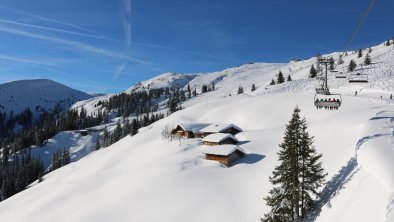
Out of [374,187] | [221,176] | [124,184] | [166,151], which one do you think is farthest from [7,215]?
[374,187]

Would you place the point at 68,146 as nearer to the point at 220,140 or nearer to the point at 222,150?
the point at 220,140

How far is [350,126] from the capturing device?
55.0 m

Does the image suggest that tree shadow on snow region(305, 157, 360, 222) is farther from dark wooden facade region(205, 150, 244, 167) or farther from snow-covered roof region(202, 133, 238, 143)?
snow-covered roof region(202, 133, 238, 143)

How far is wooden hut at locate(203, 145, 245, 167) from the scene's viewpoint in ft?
191

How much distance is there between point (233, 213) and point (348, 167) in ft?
45.0

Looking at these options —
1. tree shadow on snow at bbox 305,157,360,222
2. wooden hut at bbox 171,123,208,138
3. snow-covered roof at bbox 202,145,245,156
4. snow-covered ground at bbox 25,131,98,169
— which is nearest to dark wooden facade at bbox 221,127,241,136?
wooden hut at bbox 171,123,208,138

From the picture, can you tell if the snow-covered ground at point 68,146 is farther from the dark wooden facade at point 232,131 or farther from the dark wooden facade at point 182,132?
the dark wooden facade at point 232,131

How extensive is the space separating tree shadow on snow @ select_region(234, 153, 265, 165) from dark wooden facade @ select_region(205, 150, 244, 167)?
74 centimetres

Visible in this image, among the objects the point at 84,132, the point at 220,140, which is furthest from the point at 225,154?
the point at 84,132

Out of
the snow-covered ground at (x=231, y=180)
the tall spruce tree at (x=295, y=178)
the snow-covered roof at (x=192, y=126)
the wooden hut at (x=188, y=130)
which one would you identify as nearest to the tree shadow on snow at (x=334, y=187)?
the snow-covered ground at (x=231, y=180)

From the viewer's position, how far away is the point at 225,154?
2275 inches

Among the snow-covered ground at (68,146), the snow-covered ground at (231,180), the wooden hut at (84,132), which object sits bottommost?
the snow-covered ground at (68,146)

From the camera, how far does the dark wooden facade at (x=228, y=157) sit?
Result: 5847cm

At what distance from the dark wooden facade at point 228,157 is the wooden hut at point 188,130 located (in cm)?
2156
